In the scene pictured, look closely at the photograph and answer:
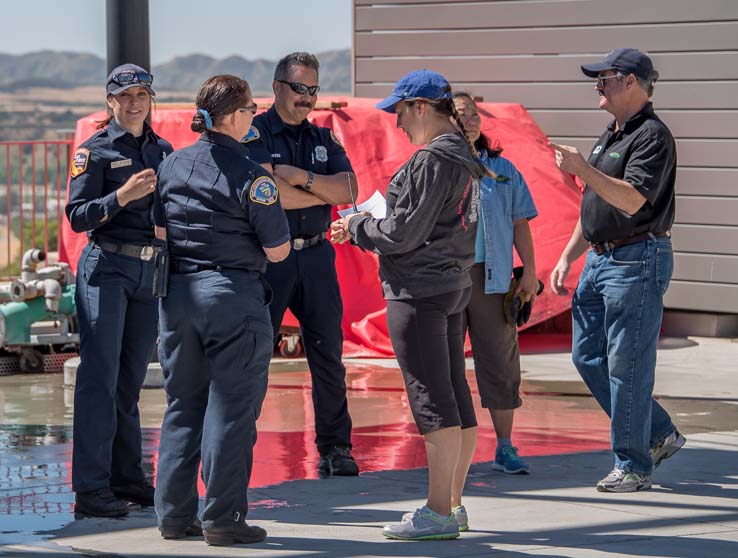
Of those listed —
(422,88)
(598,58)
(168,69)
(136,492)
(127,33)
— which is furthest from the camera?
(168,69)

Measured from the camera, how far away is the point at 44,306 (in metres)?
10.7

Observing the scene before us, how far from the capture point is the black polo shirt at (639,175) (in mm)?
6305

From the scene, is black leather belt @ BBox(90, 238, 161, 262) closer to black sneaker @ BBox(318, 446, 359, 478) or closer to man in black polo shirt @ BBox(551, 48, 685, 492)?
black sneaker @ BBox(318, 446, 359, 478)

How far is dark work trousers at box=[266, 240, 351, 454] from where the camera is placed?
6.75 meters

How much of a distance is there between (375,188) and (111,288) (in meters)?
5.36

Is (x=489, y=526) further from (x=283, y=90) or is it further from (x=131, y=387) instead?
(x=283, y=90)

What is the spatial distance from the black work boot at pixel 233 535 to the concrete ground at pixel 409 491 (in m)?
0.04

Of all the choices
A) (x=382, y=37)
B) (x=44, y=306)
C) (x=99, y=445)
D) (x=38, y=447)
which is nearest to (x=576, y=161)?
(x=99, y=445)

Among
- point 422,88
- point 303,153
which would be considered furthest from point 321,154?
point 422,88

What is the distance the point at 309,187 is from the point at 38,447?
2244 millimetres

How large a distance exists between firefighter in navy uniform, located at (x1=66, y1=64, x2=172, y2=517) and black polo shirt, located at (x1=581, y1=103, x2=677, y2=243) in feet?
6.65

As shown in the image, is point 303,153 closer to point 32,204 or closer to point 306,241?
point 306,241

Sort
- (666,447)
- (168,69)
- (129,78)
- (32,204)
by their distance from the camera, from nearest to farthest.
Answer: (129,78) → (666,447) → (32,204) → (168,69)

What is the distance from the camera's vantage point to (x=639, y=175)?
628 centimetres
